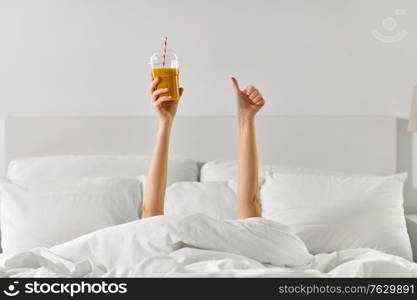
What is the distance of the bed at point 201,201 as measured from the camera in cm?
208

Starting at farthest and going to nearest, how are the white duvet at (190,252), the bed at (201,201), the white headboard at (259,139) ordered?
the white headboard at (259,139) → the bed at (201,201) → the white duvet at (190,252)

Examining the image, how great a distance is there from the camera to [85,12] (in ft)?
10.9

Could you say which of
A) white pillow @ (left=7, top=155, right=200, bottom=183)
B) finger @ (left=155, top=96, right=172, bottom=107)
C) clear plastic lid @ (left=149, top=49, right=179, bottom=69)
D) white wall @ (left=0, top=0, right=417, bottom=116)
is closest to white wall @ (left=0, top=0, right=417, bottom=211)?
white wall @ (left=0, top=0, right=417, bottom=116)

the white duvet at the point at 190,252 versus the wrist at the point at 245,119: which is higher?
the wrist at the point at 245,119

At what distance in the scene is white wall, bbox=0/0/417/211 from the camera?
3.31m

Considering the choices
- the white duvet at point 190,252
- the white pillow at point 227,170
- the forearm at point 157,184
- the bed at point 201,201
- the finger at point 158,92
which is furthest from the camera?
the white pillow at point 227,170

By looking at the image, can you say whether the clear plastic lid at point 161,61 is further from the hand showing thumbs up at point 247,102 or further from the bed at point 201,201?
the bed at point 201,201

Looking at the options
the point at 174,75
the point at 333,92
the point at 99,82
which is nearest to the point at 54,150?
the point at 99,82

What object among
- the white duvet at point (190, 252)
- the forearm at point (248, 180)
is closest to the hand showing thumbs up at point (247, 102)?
the forearm at point (248, 180)

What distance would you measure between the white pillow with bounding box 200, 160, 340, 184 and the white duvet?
0.78 metres

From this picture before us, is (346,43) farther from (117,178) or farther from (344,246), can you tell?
(117,178)

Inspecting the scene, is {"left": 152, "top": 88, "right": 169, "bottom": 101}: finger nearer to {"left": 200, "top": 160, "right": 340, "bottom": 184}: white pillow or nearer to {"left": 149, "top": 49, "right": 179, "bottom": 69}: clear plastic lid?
{"left": 149, "top": 49, "right": 179, "bottom": 69}: clear plastic lid

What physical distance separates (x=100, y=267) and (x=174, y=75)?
2.63 feet

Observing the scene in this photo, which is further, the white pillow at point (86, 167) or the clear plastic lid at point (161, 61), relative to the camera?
the white pillow at point (86, 167)
